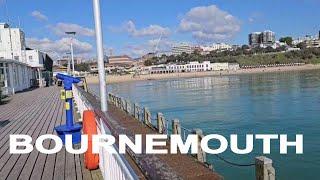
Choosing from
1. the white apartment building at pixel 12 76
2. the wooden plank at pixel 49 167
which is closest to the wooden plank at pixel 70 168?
the wooden plank at pixel 49 167

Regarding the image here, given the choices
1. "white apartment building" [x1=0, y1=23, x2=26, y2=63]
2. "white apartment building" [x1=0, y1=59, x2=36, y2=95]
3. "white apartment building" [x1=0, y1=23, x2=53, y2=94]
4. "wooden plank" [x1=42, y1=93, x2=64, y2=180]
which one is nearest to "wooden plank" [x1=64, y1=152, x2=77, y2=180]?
"wooden plank" [x1=42, y1=93, x2=64, y2=180]

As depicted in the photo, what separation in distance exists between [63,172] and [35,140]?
333 cm

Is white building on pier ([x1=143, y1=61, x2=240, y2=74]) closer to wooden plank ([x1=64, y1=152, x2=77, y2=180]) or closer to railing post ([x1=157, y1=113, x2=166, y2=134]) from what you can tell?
railing post ([x1=157, y1=113, x2=166, y2=134])

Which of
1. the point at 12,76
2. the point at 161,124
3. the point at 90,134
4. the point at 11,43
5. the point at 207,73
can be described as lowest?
the point at 207,73

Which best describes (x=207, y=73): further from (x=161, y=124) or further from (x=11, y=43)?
(x=161, y=124)

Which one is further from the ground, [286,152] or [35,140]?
[35,140]

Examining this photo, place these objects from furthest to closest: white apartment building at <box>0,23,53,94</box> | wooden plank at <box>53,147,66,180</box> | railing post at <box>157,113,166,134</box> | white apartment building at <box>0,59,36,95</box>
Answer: white apartment building at <box>0,23,53,94</box>, white apartment building at <box>0,59,36,95</box>, railing post at <box>157,113,166,134</box>, wooden plank at <box>53,147,66,180</box>

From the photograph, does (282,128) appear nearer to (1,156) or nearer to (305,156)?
(305,156)

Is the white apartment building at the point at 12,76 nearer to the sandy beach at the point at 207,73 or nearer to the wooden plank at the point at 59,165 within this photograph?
the wooden plank at the point at 59,165

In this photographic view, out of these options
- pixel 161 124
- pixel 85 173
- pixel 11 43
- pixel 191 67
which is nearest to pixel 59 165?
pixel 85 173

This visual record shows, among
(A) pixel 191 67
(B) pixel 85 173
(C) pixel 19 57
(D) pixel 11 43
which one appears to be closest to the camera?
(B) pixel 85 173

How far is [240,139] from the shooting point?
1798 cm

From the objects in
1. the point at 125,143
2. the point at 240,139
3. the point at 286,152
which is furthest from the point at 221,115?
the point at 125,143

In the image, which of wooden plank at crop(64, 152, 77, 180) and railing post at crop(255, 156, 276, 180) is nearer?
wooden plank at crop(64, 152, 77, 180)
